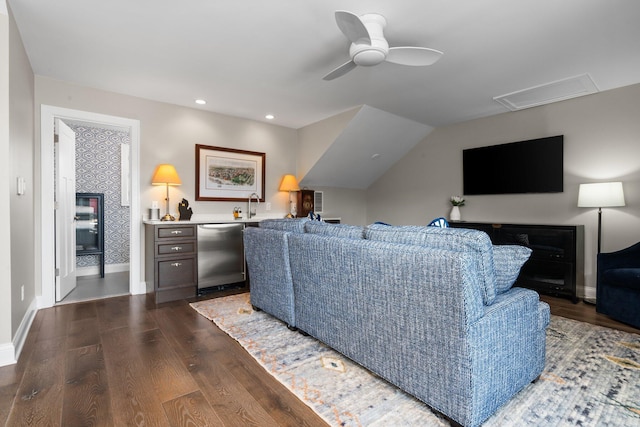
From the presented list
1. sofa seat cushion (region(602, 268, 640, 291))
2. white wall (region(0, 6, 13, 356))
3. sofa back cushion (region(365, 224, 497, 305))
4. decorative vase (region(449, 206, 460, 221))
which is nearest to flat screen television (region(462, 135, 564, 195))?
decorative vase (region(449, 206, 460, 221))

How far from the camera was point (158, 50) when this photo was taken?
271cm

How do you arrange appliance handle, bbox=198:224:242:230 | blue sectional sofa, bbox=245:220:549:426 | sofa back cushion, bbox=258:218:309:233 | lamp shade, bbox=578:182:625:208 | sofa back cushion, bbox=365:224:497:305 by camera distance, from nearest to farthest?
blue sectional sofa, bbox=245:220:549:426 → sofa back cushion, bbox=365:224:497:305 → sofa back cushion, bbox=258:218:309:233 → lamp shade, bbox=578:182:625:208 → appliance handle, bbox=198:224:242:230

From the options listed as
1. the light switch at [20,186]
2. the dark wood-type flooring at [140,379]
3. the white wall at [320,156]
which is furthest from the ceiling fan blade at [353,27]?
the light switch at [20,186]

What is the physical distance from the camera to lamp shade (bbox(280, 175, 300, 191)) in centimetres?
498

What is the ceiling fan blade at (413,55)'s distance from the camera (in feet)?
7.38

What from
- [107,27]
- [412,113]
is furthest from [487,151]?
[107,27]

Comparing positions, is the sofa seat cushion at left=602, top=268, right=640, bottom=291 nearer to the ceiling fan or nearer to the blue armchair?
the blue armchair

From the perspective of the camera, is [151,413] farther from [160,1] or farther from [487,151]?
[487,151]

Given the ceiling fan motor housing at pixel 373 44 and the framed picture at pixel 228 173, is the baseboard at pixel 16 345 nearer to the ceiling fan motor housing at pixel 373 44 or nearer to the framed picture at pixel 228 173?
the framed picture at pixel 228 173

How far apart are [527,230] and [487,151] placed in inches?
53.1

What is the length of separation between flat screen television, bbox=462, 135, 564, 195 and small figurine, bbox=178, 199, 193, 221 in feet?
13.1


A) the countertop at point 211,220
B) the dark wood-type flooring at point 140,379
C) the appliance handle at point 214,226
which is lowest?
the dark wood-type flooring at point 140,379

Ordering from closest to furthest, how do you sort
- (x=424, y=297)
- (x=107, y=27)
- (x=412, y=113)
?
1. (x=424, y=297)
2. (x=107, y=27)
3. (x=412, y=113)

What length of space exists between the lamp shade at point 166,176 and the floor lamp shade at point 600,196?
4.64 meters
